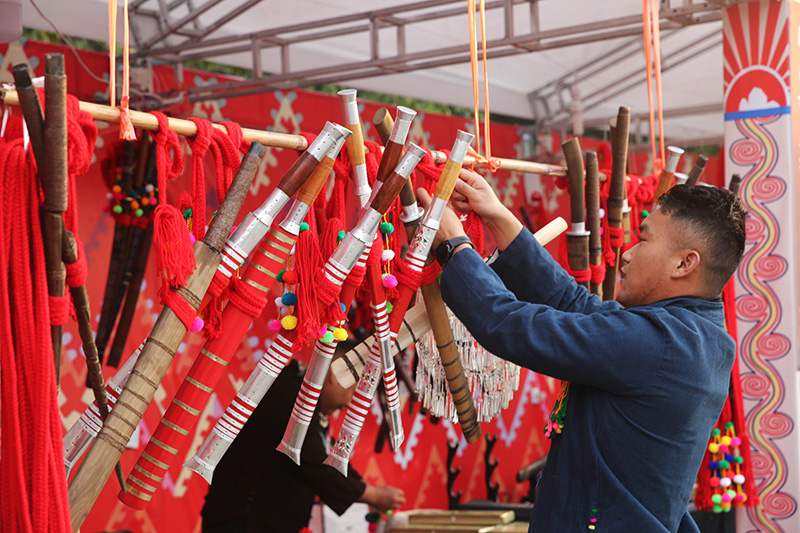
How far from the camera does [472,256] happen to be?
4.66 ft

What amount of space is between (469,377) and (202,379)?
0.61 metres

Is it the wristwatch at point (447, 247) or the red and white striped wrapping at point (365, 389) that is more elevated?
the wristwatch at point (447, 247)

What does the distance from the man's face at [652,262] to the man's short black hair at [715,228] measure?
0.03m

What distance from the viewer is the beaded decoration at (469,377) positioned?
5.31ft

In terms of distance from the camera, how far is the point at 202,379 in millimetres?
1278

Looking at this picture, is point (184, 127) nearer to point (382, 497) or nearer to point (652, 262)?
point (652, 262)

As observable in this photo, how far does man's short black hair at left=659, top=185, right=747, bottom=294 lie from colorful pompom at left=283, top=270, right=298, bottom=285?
726 mm

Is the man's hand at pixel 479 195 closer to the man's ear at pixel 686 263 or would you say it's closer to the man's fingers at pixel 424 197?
the man's fingers at pixel 424 197

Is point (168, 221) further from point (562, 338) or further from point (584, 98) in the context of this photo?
point (584, 98)

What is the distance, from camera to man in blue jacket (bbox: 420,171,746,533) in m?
1.37

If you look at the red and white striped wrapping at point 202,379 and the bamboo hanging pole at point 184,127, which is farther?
the red and white striped wrapping at point 202,379

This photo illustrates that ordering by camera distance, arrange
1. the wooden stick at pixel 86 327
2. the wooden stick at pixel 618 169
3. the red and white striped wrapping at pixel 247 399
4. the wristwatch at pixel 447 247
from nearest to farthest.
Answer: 1. the wooden stick at pixel 86 327
2. the red and white striped wrapping at pixel 247 399
3. the wristwatch at pixel 447 247
4. the wooden stick at pixel 618 169

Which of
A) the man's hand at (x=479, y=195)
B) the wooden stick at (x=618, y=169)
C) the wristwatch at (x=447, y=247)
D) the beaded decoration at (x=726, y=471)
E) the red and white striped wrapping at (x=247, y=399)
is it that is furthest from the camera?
the beaded decoration at (x=726, y=471)

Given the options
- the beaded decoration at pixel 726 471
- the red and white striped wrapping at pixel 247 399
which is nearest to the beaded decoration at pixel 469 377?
the red and white striped wrapping at pixel 247 399
